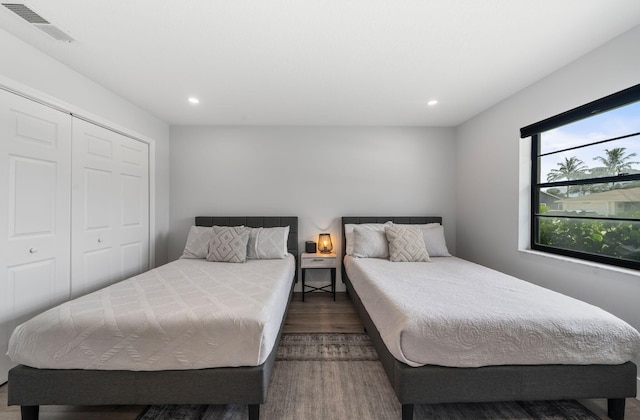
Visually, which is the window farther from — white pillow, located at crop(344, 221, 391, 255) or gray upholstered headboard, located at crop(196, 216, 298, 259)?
gray upholstered headboard, located at crop(196, 216, 298, 259)

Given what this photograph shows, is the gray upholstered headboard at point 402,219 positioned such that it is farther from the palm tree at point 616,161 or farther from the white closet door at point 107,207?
the white closet door at point 107,207

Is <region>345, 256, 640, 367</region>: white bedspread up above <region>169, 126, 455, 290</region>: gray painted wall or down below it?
below

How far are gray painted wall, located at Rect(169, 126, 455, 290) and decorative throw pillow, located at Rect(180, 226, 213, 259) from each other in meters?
0.48

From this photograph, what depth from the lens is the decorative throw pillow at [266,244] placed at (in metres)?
3.09

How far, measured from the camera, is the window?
1.80 m

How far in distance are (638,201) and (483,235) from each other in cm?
146

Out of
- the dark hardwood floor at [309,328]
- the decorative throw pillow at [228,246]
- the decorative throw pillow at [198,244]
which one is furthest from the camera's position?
the decorative throw pillow at [198,244]

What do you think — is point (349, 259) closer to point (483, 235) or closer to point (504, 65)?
point (483, 235)

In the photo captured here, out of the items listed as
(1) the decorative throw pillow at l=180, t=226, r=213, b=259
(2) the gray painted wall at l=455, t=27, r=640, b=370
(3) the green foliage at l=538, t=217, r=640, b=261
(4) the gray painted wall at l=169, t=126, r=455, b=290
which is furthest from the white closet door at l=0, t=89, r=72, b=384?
(3) the green foliage at l=538, t=217, r=640, b=261

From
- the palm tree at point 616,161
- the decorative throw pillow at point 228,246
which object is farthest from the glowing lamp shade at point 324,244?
the palm tree at point 616,161

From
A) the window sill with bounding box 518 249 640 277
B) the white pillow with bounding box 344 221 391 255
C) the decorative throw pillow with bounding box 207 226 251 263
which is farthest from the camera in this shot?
the white pillow with bounding box 344 221 391 255

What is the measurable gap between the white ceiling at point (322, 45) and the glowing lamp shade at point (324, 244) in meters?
1.74

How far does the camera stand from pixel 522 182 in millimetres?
2619

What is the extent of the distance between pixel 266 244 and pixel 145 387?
1867 mm
